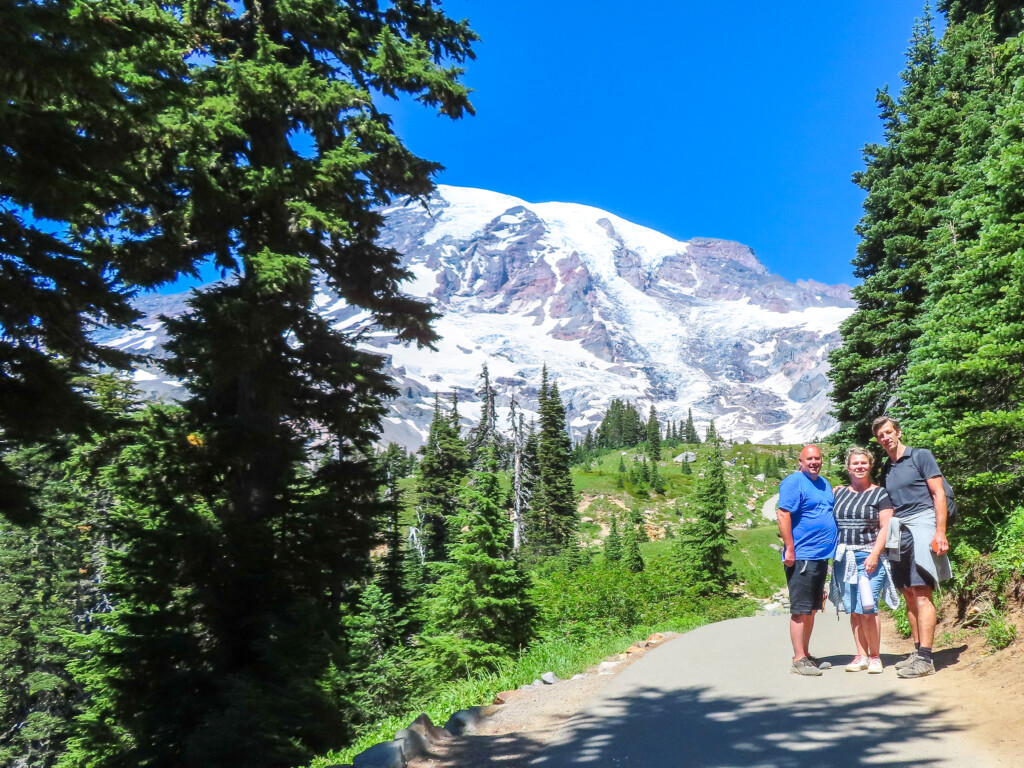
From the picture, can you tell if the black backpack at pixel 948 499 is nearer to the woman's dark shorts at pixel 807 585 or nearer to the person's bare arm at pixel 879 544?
the person's bare arm at pixel 879 544

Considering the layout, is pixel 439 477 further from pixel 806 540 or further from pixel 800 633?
pixel 806 540

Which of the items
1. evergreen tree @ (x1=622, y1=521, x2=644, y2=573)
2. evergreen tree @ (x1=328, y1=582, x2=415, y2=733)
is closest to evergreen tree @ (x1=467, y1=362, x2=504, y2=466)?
evergreen tree @ (x1=622, y1=521, x2=644, y2=573)

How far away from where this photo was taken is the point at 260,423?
31.1ft

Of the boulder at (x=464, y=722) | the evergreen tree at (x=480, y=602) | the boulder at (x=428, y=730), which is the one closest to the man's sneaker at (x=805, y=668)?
→ the boulder at (x=464, y=722)

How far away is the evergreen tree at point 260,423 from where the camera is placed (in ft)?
26.5

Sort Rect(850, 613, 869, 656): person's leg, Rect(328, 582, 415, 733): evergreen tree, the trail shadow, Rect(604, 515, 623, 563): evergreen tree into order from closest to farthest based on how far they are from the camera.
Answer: the trail shadow, Rect(850, 613, 869, 656): person's leg, Rect(328, 582, 415, 733): evergreen tree, Rect(604, 515, 623, 563): evergreen tree

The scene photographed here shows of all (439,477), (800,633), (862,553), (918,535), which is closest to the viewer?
(918,535)

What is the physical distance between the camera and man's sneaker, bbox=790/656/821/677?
5.98 meters

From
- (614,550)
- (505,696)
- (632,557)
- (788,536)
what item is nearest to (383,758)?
(505,696)

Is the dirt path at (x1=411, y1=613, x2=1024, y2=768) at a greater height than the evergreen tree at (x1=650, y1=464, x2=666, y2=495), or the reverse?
the evergreen tree at (x1=650, y1=464, x2=666, y2=495)

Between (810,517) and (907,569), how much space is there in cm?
89

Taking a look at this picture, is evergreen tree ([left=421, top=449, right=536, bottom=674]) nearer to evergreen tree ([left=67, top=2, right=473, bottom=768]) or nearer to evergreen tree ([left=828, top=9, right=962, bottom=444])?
evergreen tree ([left=67, top=2, right=473, bottom=768])

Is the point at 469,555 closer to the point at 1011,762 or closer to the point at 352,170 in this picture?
the point at 352,170

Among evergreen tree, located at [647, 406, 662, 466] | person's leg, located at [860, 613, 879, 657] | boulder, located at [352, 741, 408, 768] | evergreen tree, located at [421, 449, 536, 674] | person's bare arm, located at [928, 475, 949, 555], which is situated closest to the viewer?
boulder, located at [352, 741, 408, 768]
